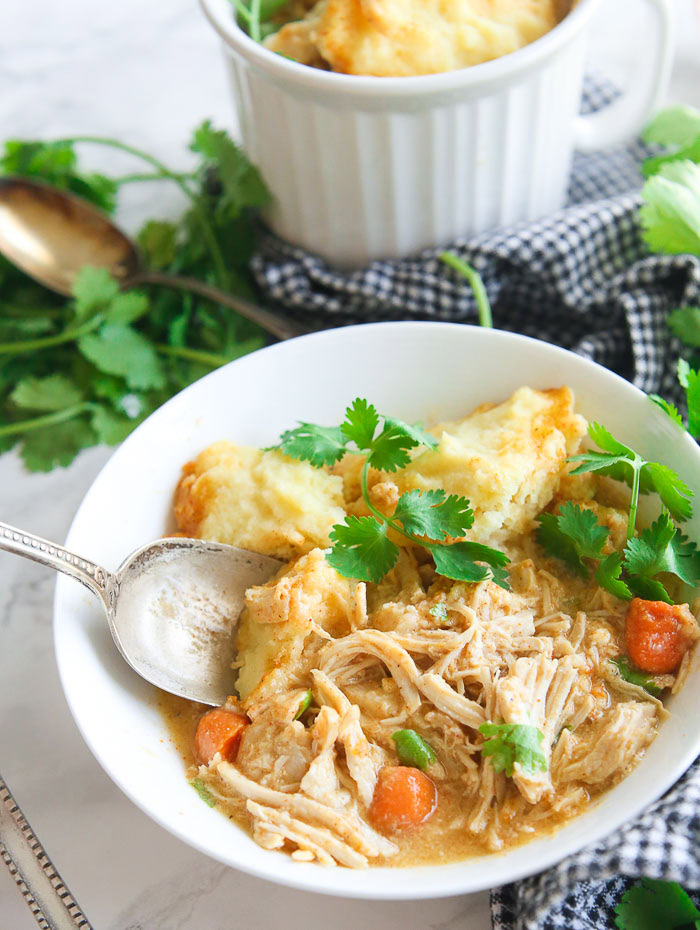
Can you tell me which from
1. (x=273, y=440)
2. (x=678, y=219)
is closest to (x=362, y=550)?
(x=273, y=440)

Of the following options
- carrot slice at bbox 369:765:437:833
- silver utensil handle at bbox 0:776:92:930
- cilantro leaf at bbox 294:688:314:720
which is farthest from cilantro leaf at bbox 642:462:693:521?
silver utensil handle at bbox 0:776:92:930

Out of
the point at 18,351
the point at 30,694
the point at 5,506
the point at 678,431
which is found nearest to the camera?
the point at 678,431

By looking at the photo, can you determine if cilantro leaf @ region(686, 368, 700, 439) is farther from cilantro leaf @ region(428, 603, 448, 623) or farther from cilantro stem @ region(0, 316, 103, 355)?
cilantro stem @ region(0, 316, 103, 355)

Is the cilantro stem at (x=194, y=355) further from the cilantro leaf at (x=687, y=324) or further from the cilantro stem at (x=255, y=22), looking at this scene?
the cilantro leaf at (x=687, y=324)

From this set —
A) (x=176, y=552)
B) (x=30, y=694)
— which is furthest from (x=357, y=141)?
(x=30, y=694)

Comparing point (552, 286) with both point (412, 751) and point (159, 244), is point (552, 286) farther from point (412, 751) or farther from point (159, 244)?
point (412, 751)

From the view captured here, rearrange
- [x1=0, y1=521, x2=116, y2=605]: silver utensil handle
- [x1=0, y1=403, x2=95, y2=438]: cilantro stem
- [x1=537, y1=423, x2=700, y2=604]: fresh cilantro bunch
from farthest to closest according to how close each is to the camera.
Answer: [x1=0, y1=403, x2=95, y2=438]: cilantro stem < [x1=537, y1=423, x2=700, y2=604]: fresh cilantro bunch < [x1=0, y1=521, x2=116, y2=605]: silver utensil handle

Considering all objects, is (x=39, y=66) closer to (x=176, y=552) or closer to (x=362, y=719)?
(x=176, y=552)
